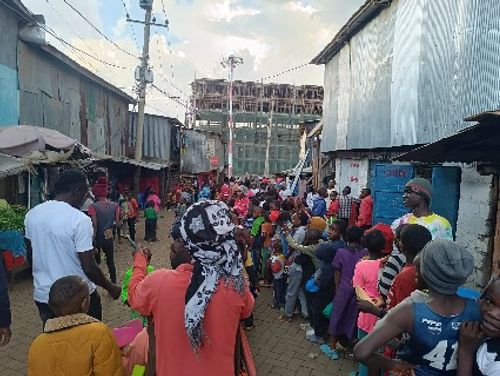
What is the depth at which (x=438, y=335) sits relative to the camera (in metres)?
2.16

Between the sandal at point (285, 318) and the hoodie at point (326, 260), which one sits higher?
the hoodie at point (326, 260)

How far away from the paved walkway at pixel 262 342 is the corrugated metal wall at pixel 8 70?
5.26m

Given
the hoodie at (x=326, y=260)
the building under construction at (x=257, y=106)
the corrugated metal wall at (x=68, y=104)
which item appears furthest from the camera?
the building under construction at (x=257, y=106)

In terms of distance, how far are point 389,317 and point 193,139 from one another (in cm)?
2627

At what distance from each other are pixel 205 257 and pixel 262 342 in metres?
4.01

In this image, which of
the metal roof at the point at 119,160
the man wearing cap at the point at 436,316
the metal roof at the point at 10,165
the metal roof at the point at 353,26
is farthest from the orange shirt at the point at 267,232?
the metal roof at the point at 119,160

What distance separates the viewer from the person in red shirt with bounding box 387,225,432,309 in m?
→ 3.08

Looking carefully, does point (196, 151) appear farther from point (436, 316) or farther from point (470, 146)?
point (436, 316)

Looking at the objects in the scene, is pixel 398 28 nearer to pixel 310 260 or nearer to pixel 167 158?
pixel 310 260

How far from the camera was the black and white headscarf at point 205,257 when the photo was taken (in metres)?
2.23

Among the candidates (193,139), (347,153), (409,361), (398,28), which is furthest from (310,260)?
(193,139)

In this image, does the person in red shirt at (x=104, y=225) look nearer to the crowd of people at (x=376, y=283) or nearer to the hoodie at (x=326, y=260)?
the crowd of people at (x=376, y=283)

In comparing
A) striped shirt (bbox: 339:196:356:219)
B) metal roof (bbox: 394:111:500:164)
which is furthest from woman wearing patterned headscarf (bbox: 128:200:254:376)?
striped shirt (bbox: 339:196:356:219)

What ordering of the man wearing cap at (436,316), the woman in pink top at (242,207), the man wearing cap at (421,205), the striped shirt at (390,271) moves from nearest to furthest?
the man wearing cap at (436,316), the striped shirt at (390,271), the man wearing cap at (421,205), the woman in pink top at (242,207)
